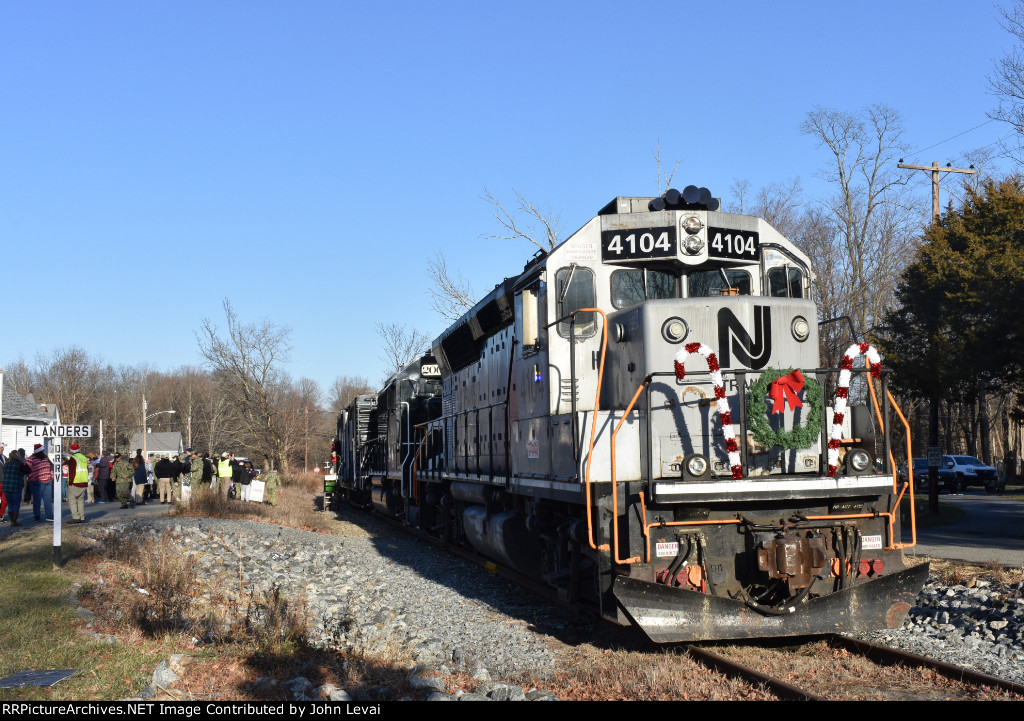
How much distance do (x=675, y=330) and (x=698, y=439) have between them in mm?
1021

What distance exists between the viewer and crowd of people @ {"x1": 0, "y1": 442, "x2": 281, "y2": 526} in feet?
63.0

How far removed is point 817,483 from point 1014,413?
633 inches

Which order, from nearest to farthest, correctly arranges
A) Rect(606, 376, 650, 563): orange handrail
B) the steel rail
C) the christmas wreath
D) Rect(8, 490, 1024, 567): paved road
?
the steel rail, Rect(606, 376, 650, 563): orange handrail, the christmas wreath, Rect(8, 490, 1024, 567): paved road

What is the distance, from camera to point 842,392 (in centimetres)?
719

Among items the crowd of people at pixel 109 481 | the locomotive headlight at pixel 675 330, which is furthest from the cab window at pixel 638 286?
the crowd of people at pixel 109 481

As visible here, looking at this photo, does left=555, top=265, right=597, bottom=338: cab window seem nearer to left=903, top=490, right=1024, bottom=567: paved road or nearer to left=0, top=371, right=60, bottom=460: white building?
left=903, top=490, right=1024, bottom=567: paved road

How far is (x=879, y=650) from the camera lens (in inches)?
278

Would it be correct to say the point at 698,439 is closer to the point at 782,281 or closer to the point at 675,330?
the point at 675,330

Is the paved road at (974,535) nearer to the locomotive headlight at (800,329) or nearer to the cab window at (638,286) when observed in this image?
the locomotive headlight at (800,329)

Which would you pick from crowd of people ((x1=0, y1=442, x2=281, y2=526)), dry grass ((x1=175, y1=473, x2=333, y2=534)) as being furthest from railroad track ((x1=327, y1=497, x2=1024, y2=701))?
dry grass ((x1=175, y1=473, x2=333, y2=534))

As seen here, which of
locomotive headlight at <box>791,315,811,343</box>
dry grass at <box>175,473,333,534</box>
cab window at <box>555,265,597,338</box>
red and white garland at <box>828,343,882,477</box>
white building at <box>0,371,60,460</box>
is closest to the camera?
red and white garland at <box>828,343,882,477</box>

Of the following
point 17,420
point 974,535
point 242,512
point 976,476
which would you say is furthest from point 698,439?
point 17,420

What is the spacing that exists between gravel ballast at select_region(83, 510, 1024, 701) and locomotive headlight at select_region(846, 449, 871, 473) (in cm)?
160
